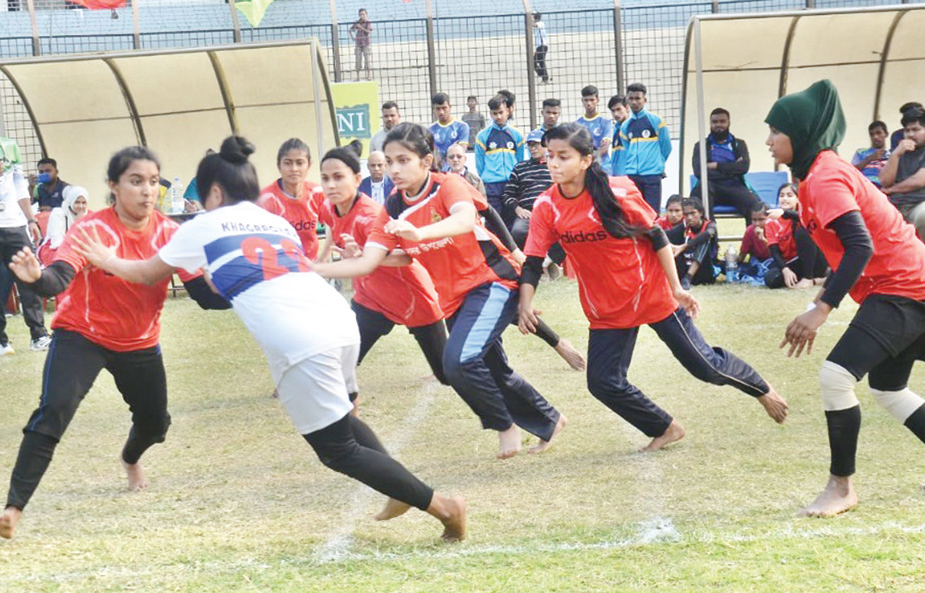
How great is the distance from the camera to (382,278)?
7.45m

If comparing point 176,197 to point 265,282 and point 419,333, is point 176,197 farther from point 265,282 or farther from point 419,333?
point 265,282

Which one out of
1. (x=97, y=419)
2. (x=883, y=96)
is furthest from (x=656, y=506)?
(x=883, y=96)

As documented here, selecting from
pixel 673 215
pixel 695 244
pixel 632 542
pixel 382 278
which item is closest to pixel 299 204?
pixel 382 278

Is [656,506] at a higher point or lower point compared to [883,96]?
lower

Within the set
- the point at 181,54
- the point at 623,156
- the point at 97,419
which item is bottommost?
the point at 97,419

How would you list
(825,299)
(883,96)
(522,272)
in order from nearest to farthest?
(825,299) < (522,272) < (883,96)

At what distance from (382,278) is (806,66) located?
10321 mm

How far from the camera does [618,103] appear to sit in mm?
14633

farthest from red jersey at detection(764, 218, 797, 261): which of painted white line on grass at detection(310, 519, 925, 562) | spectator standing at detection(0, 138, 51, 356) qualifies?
painted white line on grass at detection(310, 519, 925, 562)

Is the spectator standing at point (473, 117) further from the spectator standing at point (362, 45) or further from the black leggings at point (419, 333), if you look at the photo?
the black leggings at point (419, 333)

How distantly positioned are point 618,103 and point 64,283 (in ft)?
33.9

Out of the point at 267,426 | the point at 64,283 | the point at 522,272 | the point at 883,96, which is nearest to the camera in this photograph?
the point at 64,283

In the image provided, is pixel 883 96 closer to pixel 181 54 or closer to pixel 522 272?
pixel 181 54

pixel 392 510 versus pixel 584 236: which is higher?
pixel 584 236
